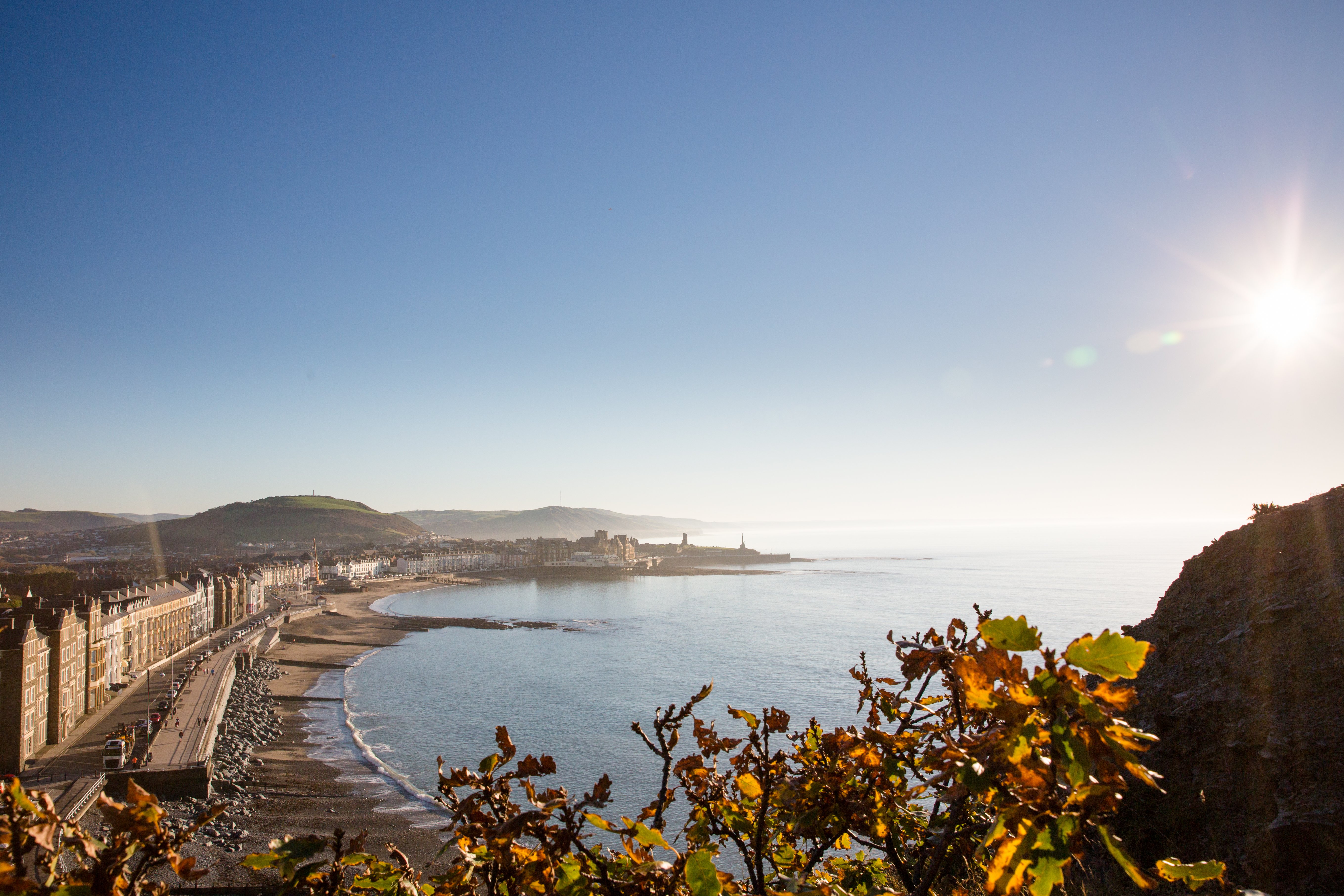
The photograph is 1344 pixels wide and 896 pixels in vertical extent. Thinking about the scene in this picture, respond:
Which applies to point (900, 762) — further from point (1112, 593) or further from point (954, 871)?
point (1112, 593)

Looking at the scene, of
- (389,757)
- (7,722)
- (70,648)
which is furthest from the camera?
(389,757)

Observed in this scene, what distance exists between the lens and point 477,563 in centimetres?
15988

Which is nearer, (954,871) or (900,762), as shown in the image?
Result: (900,762)

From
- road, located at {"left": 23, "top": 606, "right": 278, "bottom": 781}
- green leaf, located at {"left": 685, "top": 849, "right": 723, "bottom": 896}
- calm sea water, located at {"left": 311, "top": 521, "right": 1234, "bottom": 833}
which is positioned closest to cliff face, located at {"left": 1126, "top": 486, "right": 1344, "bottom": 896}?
green leaf, located at {"left": 685, "top": 849, "right": 723, "bottom": 896}

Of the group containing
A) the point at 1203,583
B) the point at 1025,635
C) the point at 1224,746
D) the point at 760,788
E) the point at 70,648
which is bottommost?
the point at 70,648

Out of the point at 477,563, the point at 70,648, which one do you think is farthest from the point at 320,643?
the point at 477,563

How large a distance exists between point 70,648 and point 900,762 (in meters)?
37.8

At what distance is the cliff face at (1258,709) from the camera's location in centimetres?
881

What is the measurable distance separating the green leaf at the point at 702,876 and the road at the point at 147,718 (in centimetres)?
3052

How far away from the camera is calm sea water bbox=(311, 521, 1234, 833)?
3297 cm

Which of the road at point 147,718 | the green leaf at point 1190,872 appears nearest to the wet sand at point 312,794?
the road at point 147,718

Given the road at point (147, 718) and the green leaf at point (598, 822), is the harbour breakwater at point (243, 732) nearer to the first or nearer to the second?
the road at point (147, 718)

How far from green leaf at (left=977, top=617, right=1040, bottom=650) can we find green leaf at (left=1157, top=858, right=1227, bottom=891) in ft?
2.02

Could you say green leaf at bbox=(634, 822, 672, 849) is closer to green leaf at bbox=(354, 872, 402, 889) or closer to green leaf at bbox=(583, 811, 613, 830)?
green leaf at bbox=(583, 811, 613, 830)
